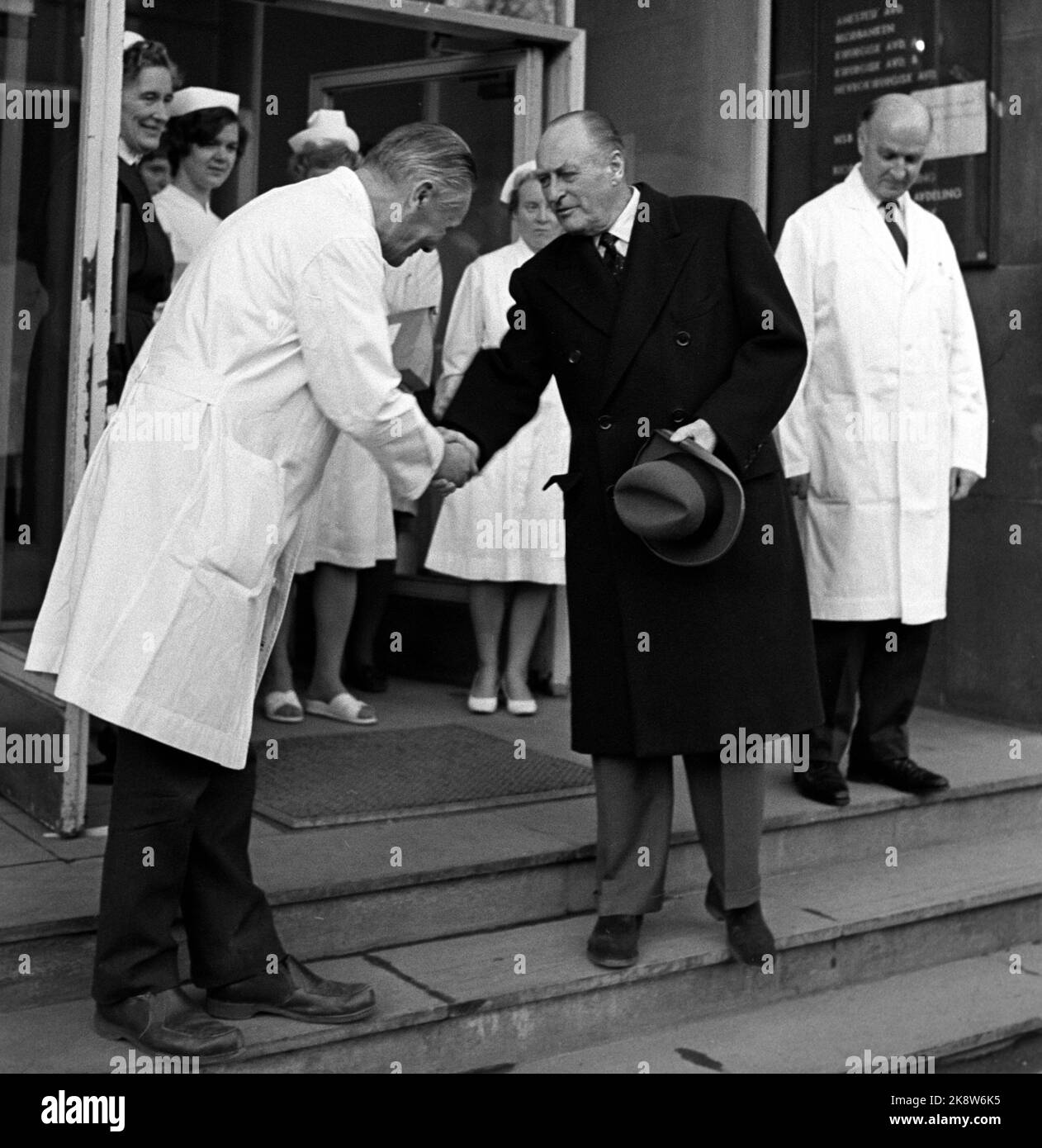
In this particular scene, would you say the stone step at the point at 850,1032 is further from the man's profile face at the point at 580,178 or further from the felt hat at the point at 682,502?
the man's profile face at the point at 580,178

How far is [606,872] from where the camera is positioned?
3910 millimetres

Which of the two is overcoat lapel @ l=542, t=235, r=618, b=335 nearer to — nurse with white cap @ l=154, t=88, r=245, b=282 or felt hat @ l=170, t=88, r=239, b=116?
nurse with white cap @ l=154, t=88, r=245, b=282

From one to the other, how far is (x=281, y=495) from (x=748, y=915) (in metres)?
1.52

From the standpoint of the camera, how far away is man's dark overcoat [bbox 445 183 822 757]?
12.4 feet

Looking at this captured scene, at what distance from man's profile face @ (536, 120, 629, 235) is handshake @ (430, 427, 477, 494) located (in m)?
0.53

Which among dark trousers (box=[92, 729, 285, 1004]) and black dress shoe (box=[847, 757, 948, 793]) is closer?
dark trousers (box=[92, 729, 285, 1004])

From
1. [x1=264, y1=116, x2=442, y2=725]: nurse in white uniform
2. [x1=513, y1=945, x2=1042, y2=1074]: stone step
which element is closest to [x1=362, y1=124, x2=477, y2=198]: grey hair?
[x1=513, y1=945, x2=1042, y2=1074]: stone step

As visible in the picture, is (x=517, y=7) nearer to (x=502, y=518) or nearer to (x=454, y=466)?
(x=502, y=518)

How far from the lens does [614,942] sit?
152 inches

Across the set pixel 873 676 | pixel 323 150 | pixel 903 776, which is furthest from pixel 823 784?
pixel 323 150

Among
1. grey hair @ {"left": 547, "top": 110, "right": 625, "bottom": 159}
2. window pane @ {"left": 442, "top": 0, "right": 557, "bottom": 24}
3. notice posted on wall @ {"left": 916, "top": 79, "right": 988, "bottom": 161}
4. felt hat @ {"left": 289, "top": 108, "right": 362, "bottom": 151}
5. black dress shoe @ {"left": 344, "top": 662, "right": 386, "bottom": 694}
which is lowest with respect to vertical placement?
black dress shoe @ {"left": 344, "top": 662, "right": 386, "bottom": 694}

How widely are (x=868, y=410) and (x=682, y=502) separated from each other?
63.6 inches
